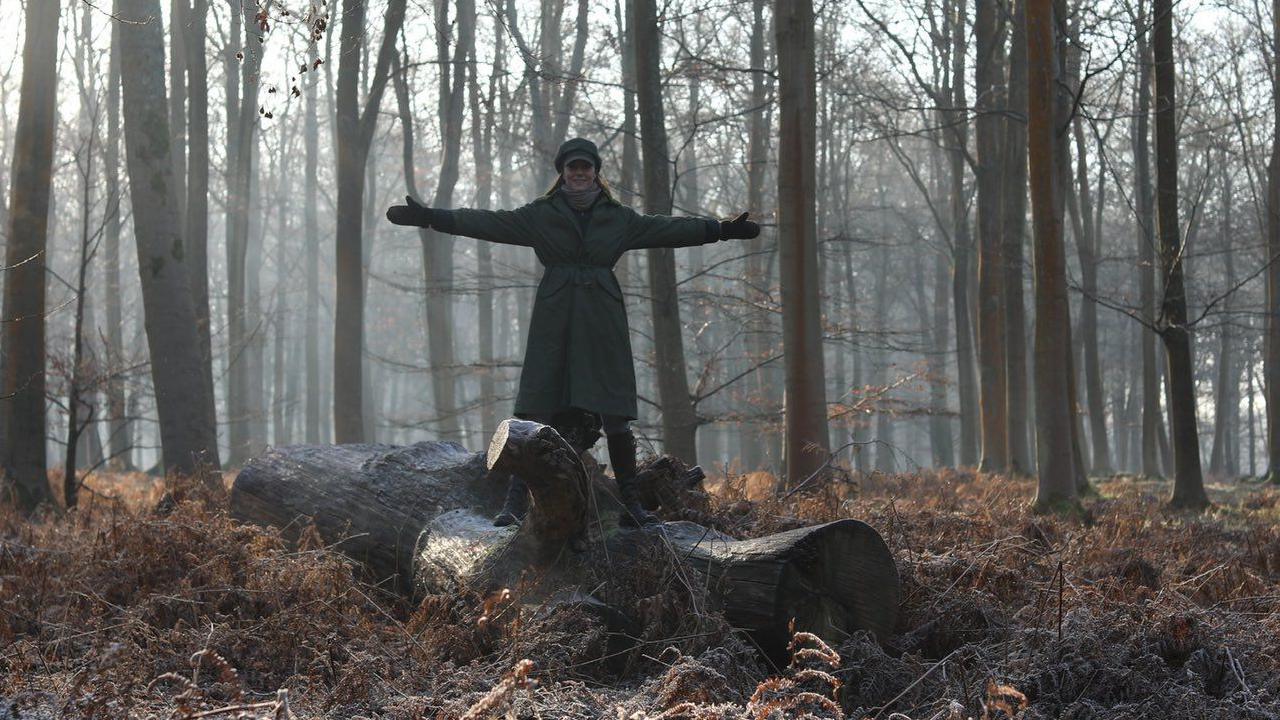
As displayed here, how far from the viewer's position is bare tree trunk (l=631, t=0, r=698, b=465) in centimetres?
1153

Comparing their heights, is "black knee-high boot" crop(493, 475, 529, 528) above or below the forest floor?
above

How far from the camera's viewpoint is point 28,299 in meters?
10.0

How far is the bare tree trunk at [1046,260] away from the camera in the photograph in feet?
33.9

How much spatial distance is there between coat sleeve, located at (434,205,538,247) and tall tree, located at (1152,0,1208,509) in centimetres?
797

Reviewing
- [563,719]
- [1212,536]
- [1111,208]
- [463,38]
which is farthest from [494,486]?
[1111,208]

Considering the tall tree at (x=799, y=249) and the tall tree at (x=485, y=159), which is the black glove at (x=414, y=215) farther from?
the tall tree at (x=485, y=159)

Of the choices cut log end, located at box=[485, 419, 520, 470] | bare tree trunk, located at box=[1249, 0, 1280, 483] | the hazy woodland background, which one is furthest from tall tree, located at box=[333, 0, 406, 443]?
bare tree trunk, located at box=[1249, 0, 1280, 483]

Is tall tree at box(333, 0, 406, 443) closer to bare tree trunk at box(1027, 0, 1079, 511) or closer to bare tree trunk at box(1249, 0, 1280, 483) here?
bare tree trunk at box(1027, 0, 1079, 511)

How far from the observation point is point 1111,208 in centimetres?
4156

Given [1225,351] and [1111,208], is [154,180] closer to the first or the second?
[1225,351]

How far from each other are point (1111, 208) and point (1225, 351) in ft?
44.1

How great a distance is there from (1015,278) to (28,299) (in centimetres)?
1274

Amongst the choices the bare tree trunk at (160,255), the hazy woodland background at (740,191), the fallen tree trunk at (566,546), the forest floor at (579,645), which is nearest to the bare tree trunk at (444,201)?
the hazy woodland background at (740,191)

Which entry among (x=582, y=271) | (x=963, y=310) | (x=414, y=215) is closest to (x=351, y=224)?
(x=414, y=215)
